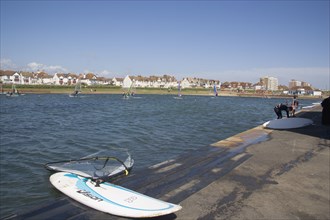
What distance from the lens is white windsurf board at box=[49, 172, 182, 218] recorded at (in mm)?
5328

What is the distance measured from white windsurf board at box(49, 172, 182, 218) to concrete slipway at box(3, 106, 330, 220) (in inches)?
6.9

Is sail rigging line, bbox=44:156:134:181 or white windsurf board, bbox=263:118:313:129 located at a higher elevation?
white windsurf board, bbox=263:118:313:129

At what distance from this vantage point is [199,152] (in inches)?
420

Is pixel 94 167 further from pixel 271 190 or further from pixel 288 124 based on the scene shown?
pixel 288 124

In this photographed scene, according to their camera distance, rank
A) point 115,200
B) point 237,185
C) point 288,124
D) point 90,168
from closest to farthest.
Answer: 1. point 115,200
2. point 237,185
3. point 90,168
4. point 288,124

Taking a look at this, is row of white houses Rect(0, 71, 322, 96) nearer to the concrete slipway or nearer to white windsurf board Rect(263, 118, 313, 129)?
white windsurf board Rect(263, 118, 313, 129)

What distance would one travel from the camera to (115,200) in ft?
19.1

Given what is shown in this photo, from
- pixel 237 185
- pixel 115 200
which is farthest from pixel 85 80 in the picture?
A: pixel 115 200

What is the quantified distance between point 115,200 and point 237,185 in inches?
125

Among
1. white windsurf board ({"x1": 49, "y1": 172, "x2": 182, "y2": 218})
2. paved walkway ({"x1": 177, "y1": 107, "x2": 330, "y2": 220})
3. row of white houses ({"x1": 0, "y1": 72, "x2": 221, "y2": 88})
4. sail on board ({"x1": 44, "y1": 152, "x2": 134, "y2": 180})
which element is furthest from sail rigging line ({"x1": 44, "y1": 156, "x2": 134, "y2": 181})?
row of white houses ({"x1": 0, "y1": 72, "x2": 221, "y2": 88})

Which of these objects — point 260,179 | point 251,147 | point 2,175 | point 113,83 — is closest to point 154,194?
point 260,179

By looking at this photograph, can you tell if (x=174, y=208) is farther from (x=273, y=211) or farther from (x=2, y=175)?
(x=2, y=175)

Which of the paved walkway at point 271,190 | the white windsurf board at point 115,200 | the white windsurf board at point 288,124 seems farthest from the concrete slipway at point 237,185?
the white windsurf board at point 288,124

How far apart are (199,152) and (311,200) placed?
15.7ft
